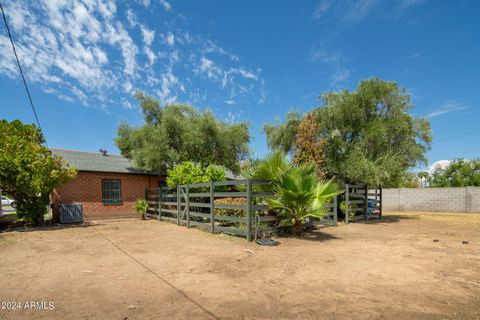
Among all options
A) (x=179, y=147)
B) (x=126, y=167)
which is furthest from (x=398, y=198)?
(x=126, y=167)

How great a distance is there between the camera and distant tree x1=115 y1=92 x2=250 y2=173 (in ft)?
46.5

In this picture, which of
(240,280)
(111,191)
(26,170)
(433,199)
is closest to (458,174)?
(433,199)

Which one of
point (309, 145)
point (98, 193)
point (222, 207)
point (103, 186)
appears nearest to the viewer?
point (222, 207)

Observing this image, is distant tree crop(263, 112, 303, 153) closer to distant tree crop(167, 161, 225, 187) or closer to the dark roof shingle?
distant tree crop(167, 161, 225, 187)

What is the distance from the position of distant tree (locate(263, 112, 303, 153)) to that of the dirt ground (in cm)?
797

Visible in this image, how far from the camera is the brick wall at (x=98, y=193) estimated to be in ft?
43.5

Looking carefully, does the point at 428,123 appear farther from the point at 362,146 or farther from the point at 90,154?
the point at 90,154

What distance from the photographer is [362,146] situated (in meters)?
13.2

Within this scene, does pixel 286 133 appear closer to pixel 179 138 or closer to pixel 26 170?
pixel 179 138

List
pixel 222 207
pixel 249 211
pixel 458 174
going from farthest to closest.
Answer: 1. pixel 458 174
2. pixel 222 207
3. pixel 249 211

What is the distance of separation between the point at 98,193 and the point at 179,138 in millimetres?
4987

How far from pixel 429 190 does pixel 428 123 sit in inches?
385

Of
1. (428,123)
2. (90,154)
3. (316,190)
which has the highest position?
(428,123)

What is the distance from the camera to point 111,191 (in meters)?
14.8
